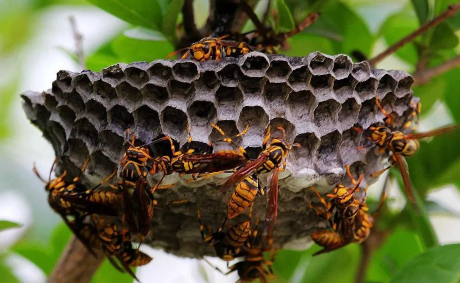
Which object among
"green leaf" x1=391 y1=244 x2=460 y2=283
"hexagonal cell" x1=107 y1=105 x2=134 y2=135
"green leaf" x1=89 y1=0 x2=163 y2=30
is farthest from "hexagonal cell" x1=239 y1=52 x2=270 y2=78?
"green leaf" x1=391 y1=244 x2=460 y2=283

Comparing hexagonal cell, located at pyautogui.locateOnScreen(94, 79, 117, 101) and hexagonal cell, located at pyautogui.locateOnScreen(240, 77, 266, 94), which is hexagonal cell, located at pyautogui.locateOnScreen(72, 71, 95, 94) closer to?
hexagonal cell, located at pyautogui.locateOnScreen(94, 79, 117, 101)

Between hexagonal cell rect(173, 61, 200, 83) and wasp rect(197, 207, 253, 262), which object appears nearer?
hexagonal cell rect(173, 61, 200, 83)

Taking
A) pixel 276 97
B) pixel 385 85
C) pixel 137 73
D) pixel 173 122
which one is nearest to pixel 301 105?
pixel 276 97

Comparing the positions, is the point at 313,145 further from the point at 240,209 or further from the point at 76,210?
the point at 76,210

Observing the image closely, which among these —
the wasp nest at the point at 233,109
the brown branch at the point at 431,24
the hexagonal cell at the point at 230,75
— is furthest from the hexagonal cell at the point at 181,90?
the brown branch at the point at 431,24

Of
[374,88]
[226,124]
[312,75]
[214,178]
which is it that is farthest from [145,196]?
[374,88]
